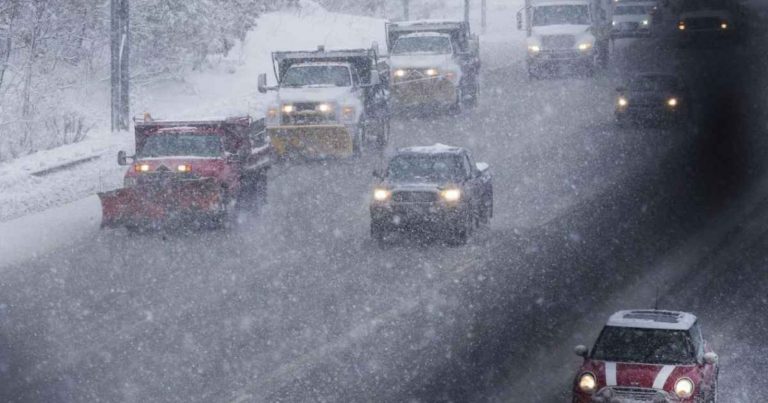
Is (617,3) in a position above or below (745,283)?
above

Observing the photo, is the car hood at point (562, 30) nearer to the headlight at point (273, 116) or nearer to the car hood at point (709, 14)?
the car hood at point (709, 14)

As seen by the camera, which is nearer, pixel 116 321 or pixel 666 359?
pixel 666 359

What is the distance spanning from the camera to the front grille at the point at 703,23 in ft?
176

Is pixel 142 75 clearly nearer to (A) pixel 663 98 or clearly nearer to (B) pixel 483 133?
(B) pixel 483 133

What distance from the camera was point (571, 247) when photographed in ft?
74.9

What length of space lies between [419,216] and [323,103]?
8368 mm

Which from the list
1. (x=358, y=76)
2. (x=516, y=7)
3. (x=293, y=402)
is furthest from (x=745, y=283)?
(x=516, y=7)

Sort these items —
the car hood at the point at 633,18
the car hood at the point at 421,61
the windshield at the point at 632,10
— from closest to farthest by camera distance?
the car hood at the point at 421,61, the car hood at the point at 633,18, the windshield at the point at 632,10

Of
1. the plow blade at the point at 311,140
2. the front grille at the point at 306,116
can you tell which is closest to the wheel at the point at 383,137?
the plow blade at the point at 311,140

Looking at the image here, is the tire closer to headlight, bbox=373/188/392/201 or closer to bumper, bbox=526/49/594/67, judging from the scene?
headlight, bbox=373/188/392/201

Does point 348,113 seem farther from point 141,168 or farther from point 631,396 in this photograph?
point 631,396

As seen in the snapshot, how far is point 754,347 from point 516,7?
66003 mm

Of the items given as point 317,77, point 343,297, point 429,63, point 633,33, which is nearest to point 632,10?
point 633,33

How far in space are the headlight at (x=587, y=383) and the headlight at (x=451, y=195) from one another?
885 cm
